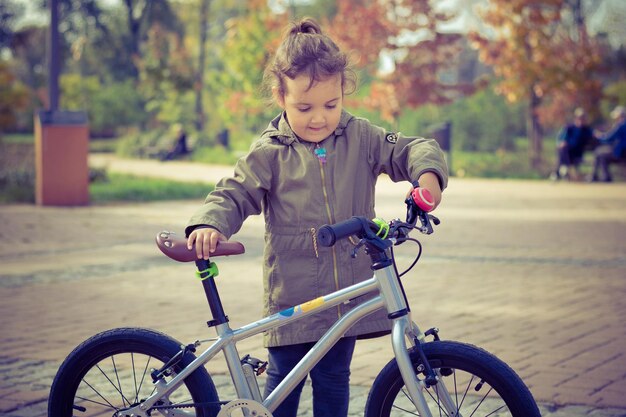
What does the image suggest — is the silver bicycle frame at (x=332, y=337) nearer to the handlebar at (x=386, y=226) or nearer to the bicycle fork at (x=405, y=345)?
the bicycle fork at (x=405, y=345)

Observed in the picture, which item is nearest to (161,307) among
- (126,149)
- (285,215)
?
(285,215)

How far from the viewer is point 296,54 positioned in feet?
10.1

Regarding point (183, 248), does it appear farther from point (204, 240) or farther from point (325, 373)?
point (325, 373)

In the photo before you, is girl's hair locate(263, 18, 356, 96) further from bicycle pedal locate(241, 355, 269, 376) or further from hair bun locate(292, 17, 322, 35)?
bicycle pedal locate(241, 355, 269, 376)

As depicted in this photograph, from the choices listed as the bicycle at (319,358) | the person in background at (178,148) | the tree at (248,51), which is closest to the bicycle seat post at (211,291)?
the bicycle at (319,358)

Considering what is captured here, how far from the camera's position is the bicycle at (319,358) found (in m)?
2.69

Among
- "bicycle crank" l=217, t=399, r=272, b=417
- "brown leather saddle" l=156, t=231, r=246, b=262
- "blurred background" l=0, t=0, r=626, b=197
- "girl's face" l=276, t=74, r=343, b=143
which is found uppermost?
"blurred background" l=0, t=0, r=626, b=197

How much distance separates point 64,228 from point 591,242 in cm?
581

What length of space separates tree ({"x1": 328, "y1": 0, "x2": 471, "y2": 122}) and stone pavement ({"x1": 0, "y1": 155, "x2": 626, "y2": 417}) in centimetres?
1385

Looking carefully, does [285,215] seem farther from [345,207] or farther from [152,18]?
[152,18]

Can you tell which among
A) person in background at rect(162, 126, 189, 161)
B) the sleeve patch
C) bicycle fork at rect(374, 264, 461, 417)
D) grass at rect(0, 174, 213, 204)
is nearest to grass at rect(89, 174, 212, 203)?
grass at rect(0, 174, 213, 204)

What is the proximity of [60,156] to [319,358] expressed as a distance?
482 inches

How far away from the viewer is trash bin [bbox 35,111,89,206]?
14414 mm

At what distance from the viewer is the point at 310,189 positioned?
311 cm
